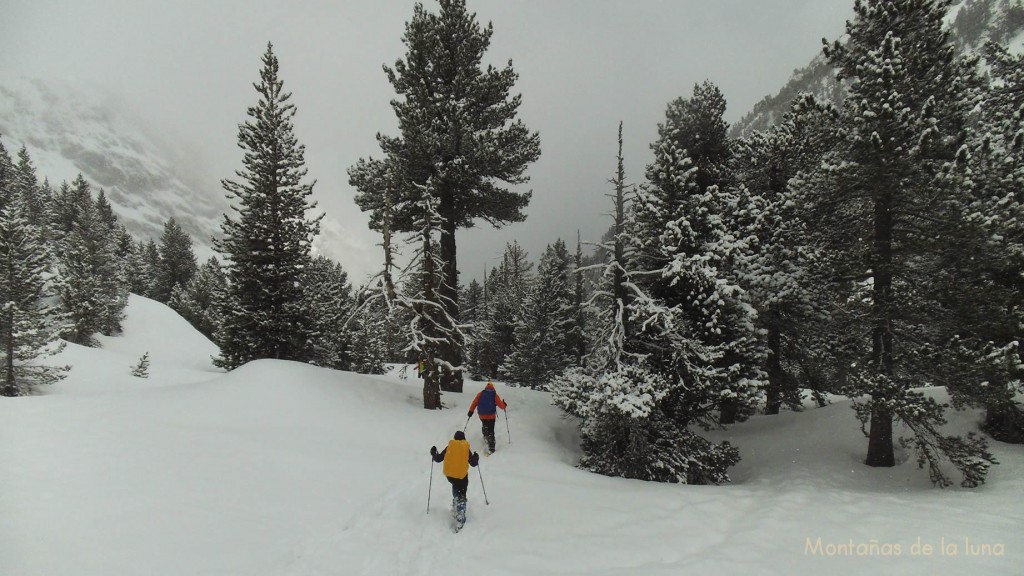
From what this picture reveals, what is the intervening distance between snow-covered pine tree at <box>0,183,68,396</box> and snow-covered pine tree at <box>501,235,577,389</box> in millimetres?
26650

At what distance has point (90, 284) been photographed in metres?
32.0

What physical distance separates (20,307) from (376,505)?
24466 millimetres

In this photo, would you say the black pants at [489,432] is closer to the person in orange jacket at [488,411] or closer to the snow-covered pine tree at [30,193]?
the person in orange jacket at [488,411]

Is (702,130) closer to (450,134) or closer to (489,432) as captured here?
(450,134)

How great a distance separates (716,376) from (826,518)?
409 cm

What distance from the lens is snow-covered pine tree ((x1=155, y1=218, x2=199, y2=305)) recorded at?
58.0 m

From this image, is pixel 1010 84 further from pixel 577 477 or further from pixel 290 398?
pixel 290 398

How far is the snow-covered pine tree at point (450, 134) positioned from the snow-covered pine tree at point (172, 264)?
5969cm

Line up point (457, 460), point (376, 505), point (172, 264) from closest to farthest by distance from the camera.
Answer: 1. point (457, 460)
2. point (376, 505)
3. point (172, 264)

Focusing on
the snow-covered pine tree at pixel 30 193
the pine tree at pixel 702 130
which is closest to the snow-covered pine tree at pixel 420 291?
the pine tree at pixel 702 130

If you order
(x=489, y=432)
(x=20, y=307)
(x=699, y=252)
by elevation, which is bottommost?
(x=489, y=432)

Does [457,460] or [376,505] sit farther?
[376,505]

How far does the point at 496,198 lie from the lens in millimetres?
16109

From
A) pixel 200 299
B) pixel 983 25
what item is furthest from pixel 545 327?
pixel 983 25
